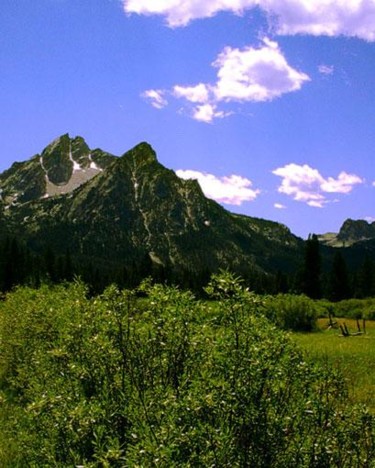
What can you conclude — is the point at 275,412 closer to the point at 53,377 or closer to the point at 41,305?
the point at 53,377

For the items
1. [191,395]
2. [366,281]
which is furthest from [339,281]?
[191,395]

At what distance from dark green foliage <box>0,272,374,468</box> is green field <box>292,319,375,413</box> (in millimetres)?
5807

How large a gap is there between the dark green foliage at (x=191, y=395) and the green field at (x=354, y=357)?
19.1 ft

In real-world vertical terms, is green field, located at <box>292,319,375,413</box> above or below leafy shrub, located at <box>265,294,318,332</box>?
below

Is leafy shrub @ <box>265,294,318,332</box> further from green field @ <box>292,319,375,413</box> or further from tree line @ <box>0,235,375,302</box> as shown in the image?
tree line @ <box>0,235,375,302</box>

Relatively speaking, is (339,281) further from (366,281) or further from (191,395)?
(191,395)

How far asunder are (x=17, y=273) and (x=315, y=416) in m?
111

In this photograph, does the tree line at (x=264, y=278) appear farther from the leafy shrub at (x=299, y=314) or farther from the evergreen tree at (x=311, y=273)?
the leafy shrub at (x=299, y=314)

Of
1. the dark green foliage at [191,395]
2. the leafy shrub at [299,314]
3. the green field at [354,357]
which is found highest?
the dark green foliage at [191,395]

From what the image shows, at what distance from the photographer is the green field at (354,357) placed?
67.3 feet

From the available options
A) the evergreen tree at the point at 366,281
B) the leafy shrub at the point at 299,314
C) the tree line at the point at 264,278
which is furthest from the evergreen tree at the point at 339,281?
the leafy shrub at the point at 299,314

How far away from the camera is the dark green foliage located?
6.52 meters

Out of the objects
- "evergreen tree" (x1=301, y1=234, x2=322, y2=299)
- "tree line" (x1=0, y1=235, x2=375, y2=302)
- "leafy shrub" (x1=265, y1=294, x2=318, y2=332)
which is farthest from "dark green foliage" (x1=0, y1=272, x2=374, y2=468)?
"evergreen tree" (x1=301, y1=234, x2=322, y2=299)

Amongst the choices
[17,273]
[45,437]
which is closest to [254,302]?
[45,437]
